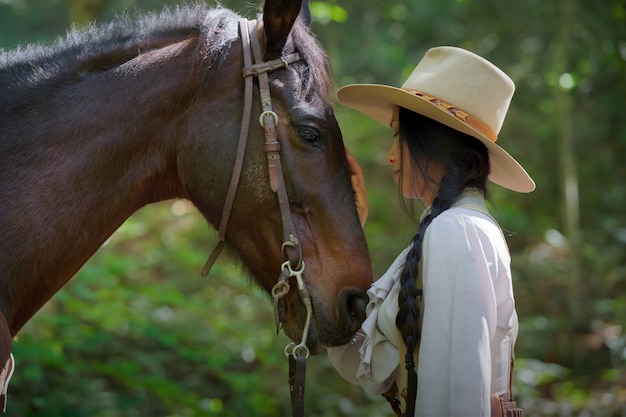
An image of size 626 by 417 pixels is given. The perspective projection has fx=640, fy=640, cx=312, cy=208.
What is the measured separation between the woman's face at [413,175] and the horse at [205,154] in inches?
8.0

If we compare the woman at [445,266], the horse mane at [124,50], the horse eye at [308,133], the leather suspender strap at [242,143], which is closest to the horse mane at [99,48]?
the horse mane at [124,50]

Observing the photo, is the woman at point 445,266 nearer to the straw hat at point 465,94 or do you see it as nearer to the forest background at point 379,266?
the straw hat at point 465,94

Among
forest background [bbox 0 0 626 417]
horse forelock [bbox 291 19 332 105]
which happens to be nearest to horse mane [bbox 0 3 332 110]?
horse forelock [bbox 291 19 332 105]

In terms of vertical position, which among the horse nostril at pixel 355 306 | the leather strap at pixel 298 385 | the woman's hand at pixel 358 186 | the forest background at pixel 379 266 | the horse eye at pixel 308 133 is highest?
the horse eye at pixel 308 133

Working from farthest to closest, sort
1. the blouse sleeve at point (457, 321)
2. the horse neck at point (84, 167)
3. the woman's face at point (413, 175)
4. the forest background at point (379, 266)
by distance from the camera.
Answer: the forest background at point (379, 266), the woman's face at point (413, 175), the horse neck at point (84, 167), the blouse sleeve at point (457, 321)

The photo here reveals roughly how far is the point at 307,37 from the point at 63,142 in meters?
1.01

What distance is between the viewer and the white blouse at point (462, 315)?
6.49 feet

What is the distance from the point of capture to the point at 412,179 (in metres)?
2.45

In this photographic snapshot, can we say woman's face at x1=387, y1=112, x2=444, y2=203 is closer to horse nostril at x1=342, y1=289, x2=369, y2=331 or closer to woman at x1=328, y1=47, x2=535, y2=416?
woman at x1=328, y1=47, x2=535, y2=416

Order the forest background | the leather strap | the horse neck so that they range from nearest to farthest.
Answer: the horse neck, the leather strap, the forest background

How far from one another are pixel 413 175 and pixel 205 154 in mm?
789

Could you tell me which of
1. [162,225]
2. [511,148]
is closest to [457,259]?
[162,225]

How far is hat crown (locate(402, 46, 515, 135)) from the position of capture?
2.44 m

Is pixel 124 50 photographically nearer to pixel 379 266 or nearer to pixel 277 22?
pixel 277 22
